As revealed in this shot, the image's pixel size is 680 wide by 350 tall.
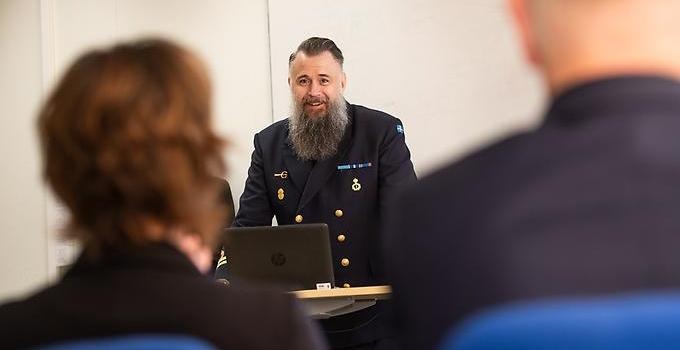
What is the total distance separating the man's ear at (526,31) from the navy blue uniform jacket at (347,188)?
9.16 ft

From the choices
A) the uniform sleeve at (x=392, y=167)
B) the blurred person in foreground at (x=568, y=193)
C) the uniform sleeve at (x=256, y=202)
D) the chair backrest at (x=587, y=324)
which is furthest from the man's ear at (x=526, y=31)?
the uniform sleeve at (x=256, y=202)

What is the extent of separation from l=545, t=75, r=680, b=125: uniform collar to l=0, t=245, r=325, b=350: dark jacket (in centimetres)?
52

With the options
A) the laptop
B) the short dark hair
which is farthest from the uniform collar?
the short dark hair

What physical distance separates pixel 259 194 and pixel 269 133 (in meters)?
0.37

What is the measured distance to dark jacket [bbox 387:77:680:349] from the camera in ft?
3.18

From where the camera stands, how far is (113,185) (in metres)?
1.41

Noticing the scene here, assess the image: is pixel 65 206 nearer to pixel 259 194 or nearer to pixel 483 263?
pixel 483 263

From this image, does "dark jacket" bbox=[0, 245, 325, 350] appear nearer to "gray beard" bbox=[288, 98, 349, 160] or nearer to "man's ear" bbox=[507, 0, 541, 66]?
"man's ear" bbox=[507, 0, 541, 66]

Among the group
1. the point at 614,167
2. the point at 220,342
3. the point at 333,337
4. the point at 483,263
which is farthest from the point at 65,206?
the point at 333,337

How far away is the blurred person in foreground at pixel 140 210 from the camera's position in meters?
1.31

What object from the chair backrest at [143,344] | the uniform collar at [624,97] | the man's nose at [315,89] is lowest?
the chair backrest at [143,344]

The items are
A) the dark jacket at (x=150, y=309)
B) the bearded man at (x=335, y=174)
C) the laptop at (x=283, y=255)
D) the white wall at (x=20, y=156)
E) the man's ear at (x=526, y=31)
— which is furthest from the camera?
the white wall at (x=20, y=156)

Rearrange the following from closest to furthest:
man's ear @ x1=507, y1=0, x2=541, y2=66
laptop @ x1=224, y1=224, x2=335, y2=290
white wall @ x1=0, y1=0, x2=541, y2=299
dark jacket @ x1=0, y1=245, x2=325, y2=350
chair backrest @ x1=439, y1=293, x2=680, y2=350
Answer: chair backrest @ x1=439, y1=293, x2=680, y2=350 → man's ear @ x1=507, y1=0, x2=541, y2=66 → dark jacket @ x1=0, y1=245, x2=325, y2=350 → laptop @ x1=224, y1=224, x2=335, y2=290 → white wall @ x1=0, y1=0, x2=541, y2=299

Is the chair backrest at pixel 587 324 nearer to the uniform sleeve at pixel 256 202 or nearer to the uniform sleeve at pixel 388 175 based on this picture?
the uniform sleeve at pixel 388 175
